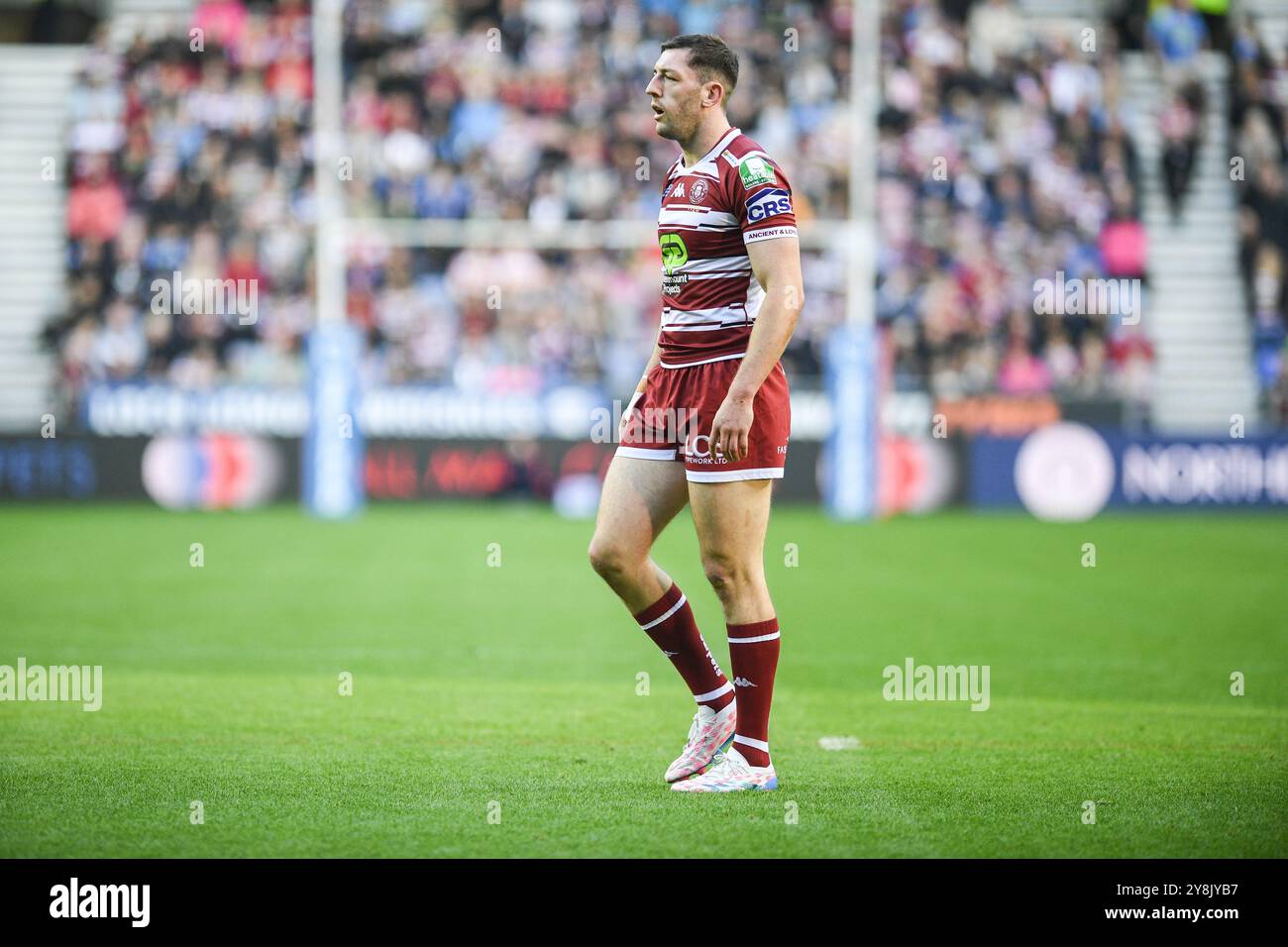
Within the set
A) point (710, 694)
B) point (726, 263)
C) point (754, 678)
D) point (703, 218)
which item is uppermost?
point (703, 218)

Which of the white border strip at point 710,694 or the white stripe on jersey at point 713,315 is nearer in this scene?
the white stripe on jersey at point 713,315

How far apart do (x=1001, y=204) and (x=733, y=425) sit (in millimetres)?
18461

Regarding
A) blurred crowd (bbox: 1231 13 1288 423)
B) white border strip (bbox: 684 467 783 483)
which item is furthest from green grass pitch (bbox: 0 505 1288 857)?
blurred crowd (bbox: 1231 13 1288 423)

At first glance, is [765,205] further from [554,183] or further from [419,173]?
[419,173]

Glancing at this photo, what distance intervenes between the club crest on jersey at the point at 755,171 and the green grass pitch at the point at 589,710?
2.08 meters

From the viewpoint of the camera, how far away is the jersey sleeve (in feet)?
18.9

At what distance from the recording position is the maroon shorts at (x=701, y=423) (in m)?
5.87

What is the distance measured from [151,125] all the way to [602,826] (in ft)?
66.3

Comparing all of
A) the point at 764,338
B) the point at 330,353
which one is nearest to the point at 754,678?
the point at 764,338

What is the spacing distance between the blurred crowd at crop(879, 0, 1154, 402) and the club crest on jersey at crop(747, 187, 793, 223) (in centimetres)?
1619

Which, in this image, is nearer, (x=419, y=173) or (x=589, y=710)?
(x=589, y=710)

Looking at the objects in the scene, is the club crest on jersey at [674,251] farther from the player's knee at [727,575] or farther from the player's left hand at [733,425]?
the player's knee at [727,575]

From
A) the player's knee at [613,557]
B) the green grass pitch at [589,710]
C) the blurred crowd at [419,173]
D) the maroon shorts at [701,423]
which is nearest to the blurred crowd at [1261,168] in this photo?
the blurred crowd at [419,173]

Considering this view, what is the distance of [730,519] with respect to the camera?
5.87 meters
